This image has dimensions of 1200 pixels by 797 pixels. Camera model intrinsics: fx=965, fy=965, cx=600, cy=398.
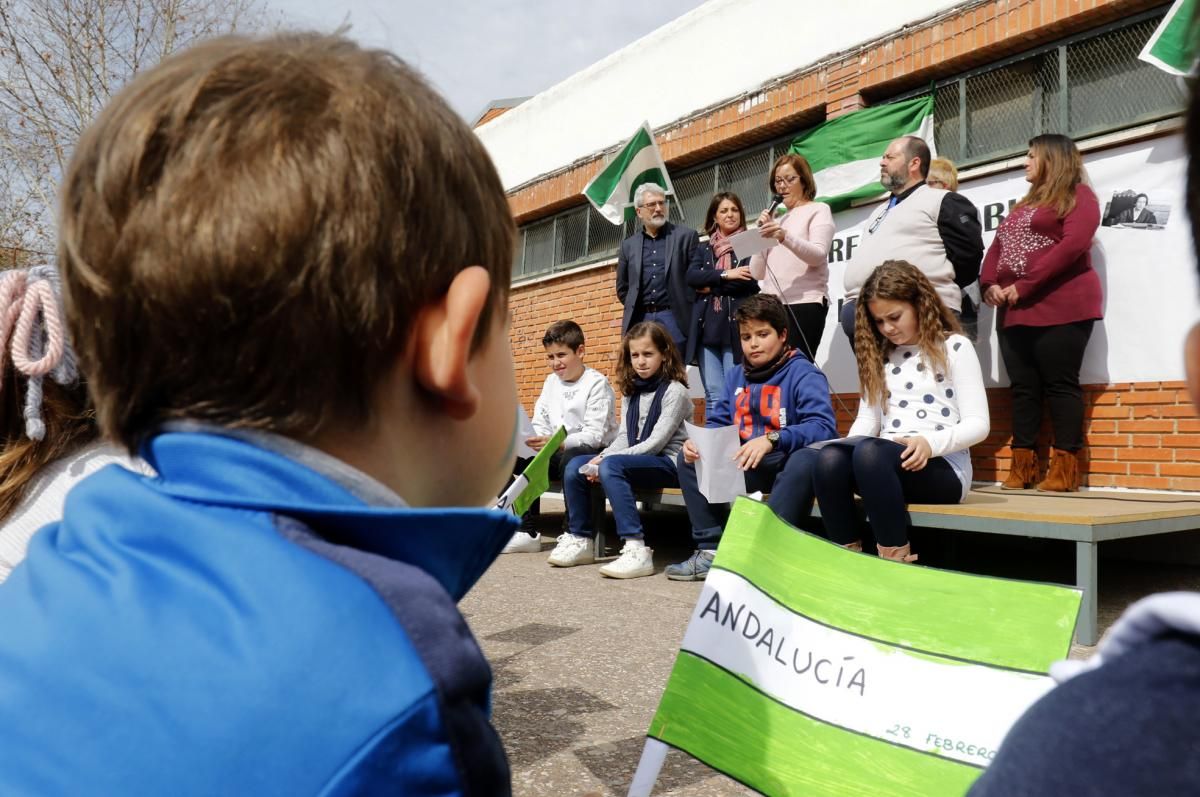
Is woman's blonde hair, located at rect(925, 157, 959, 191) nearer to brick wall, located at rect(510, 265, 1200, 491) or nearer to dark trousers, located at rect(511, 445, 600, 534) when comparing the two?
brick wall, located at rect(510, 265, 1200, 491)

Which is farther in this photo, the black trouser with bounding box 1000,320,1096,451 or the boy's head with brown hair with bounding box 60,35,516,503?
the black trouser with bounding box 1000,320,1096,451

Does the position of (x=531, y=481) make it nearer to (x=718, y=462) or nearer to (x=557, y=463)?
(x=718, y=462)

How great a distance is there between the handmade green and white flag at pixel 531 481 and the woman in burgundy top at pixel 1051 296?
349 centimetres

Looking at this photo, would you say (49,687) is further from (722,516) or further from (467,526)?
(722,516)

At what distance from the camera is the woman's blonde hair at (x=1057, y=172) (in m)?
5.03

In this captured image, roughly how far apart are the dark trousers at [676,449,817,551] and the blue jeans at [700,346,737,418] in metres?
1.29

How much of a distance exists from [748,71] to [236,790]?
8196 millimetres

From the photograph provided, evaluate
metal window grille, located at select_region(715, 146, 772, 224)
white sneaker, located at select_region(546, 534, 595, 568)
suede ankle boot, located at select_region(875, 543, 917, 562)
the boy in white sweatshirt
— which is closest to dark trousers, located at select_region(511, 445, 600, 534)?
the boy in white sweatshirt

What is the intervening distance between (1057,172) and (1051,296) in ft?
2.15

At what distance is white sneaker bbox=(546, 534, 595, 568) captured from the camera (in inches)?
221

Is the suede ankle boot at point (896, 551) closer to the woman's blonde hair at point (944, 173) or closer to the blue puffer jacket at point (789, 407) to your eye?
the blue puffer jacket at point (789, 407)

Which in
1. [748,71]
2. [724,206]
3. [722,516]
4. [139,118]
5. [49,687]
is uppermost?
[748,71]

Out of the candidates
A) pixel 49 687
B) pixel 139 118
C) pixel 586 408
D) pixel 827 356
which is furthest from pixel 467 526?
pixel 827 356

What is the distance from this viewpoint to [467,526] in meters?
0.87
